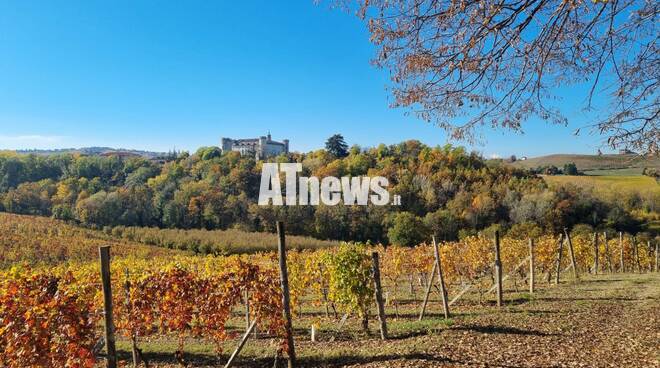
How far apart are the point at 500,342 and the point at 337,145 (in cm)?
9499

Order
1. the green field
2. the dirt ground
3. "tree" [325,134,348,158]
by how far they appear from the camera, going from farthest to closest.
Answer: "tree" [325,134,348,158], the green field, the dirt ground

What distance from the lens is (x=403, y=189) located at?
6272 cm

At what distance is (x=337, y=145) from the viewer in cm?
10094

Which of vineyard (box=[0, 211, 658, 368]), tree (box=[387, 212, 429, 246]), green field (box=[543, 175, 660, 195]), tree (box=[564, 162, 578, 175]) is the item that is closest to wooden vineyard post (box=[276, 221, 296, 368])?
vineyard (box=[0, 211, 658, 368])

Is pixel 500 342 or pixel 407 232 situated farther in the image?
pixel 407 232

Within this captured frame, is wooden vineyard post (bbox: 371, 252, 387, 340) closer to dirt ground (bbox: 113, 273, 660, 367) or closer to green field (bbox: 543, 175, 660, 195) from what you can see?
dirt ground (bbox: 113, 273, 660, 367)

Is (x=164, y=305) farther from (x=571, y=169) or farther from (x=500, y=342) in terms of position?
(x=571, y=169)

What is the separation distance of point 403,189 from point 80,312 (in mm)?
59632

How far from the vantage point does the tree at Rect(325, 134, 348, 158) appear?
3930 inches

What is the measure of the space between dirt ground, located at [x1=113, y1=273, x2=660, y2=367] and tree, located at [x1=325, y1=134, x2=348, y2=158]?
89821 millimetres

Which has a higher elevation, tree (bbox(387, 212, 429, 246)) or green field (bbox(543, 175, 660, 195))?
green field (bbox(543, 175, 660, 195))

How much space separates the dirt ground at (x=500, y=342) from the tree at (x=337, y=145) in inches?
3536

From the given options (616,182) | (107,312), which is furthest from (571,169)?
(107,312)

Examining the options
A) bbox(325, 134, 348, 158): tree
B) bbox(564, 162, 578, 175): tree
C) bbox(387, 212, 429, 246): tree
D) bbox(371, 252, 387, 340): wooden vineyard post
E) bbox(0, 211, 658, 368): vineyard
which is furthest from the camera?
bbox(325, 134, 348, 158): tree
